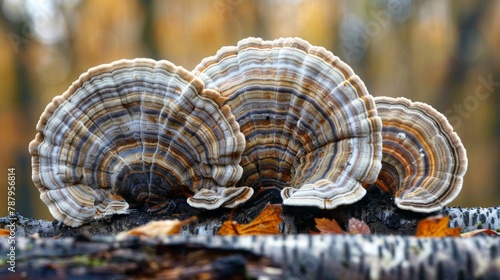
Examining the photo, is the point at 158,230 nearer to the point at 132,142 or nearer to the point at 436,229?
the point at 132,142

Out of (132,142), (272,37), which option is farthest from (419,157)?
(272,37)

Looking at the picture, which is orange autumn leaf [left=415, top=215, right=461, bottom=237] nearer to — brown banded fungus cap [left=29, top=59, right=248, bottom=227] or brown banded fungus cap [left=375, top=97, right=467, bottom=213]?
brown banded fungus cap [left=375, top=97, right=467, bottom=213]

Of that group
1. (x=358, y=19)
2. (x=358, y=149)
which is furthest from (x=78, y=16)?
(x=358, y=149)

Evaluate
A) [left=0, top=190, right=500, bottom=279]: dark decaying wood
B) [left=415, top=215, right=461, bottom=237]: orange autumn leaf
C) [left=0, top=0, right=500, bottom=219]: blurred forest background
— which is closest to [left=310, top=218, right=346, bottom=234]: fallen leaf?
[left=415, top=215, right=461, bottom=237]: orange autumn leaf

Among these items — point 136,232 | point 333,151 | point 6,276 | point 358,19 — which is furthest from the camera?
point 358,19

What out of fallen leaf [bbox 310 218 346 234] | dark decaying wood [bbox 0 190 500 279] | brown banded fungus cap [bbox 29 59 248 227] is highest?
brown banded fungus cap [bbox 29 59 248 227]

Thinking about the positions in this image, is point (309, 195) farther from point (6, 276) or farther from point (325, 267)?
point (6, 276)

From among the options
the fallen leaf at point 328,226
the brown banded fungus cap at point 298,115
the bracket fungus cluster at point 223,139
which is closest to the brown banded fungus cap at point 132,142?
the bracket fungus cluster at point 223,139
